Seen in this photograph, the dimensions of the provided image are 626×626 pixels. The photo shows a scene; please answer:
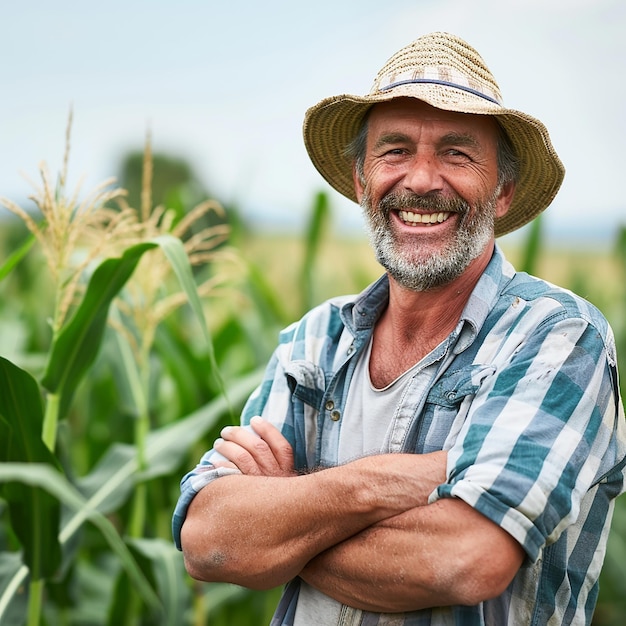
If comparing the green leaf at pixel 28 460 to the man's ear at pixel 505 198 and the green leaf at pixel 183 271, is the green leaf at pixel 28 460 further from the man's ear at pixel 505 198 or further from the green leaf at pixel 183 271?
the man's ear at pixel 505 198

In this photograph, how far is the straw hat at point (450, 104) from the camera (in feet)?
6.41

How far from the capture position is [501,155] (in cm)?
208

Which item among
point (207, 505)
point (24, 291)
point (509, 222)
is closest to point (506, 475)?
point (207, 505)

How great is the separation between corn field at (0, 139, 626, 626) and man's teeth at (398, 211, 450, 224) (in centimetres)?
53

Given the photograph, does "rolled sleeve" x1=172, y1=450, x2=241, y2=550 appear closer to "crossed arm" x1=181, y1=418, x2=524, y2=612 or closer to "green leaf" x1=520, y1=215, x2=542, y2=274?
"crossed arm" x1=181, y1=418, x2=524, y2=612

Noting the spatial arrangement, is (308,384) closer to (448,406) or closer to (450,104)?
(448,406)

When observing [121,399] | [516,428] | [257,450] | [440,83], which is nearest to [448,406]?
[516,428]

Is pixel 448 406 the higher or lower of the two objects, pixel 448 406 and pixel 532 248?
the lower

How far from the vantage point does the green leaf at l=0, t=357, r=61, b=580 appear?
2.19m

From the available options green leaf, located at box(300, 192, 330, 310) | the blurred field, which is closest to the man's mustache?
the blurred field

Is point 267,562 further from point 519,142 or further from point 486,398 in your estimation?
point 519,142

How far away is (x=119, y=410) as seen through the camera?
3.58m

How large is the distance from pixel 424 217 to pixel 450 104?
26 centimetres

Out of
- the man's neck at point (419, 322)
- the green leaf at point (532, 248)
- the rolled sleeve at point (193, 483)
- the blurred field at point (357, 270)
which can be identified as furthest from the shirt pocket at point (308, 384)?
the green leaf at point (532, 248)
